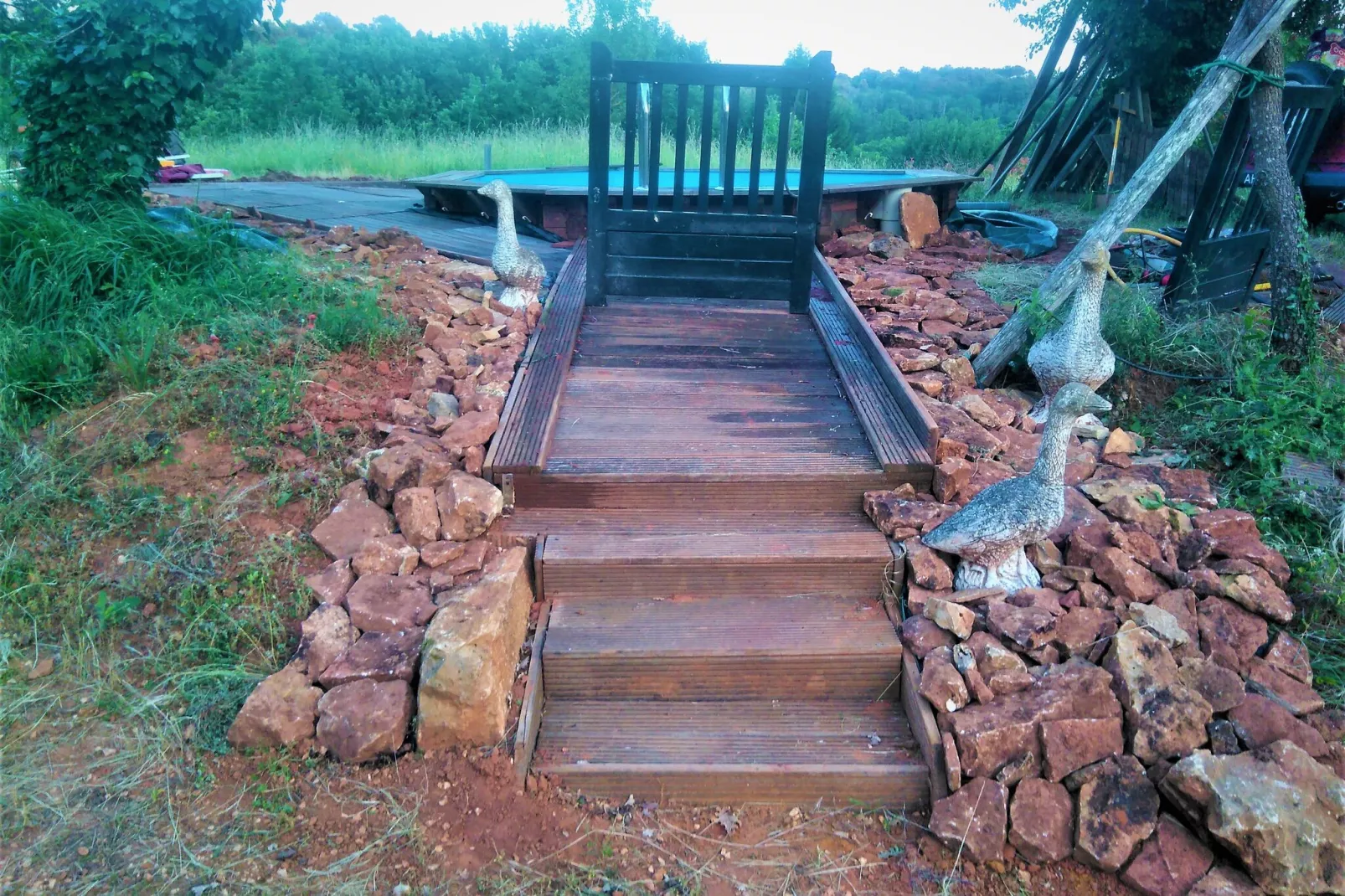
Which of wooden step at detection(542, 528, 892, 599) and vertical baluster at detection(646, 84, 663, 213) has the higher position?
vertical baluster at detection(646, 84, 663, 213)

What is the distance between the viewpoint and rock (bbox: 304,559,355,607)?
8.39 feet

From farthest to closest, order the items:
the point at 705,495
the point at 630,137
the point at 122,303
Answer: the point at 630,137
the point at 122,303
the point at 705,495

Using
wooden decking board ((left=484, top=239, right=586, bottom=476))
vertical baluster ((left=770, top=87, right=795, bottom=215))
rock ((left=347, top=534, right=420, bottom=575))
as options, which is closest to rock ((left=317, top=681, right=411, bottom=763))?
rock ((left=347, top=534, right=420, bottom=575))

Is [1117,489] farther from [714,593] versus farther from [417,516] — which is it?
[417,516]

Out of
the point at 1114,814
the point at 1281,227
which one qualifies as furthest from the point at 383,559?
the point at 1281,227

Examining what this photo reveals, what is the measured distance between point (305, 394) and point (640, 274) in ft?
6.77

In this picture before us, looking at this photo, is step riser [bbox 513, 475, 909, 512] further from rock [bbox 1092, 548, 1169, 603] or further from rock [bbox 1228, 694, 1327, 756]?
rock [bbox 1228, 694, 1327, 756]

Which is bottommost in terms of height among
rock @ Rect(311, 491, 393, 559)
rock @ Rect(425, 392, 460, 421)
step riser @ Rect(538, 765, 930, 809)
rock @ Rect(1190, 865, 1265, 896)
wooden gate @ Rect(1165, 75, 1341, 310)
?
step riser @ Rect(538, 765, 930, 809)

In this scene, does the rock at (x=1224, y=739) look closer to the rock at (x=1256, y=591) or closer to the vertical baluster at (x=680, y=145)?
the rock at (x=1256, y=591)

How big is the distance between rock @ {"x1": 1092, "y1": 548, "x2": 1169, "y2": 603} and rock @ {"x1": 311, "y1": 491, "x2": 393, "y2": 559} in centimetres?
243

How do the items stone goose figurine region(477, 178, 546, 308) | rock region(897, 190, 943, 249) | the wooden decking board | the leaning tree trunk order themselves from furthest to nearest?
rock region(897, 190, 943, 249)
stone goose figurine region(477, 178, 546, 308)
the leaning tree trunk
the wooden decking board

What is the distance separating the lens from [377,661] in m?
2.38

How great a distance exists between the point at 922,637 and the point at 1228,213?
385cm

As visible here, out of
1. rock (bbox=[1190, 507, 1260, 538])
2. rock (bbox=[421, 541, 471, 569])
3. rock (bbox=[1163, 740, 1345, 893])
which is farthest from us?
rock (bbox=[1190, 507, 1260, 538])
